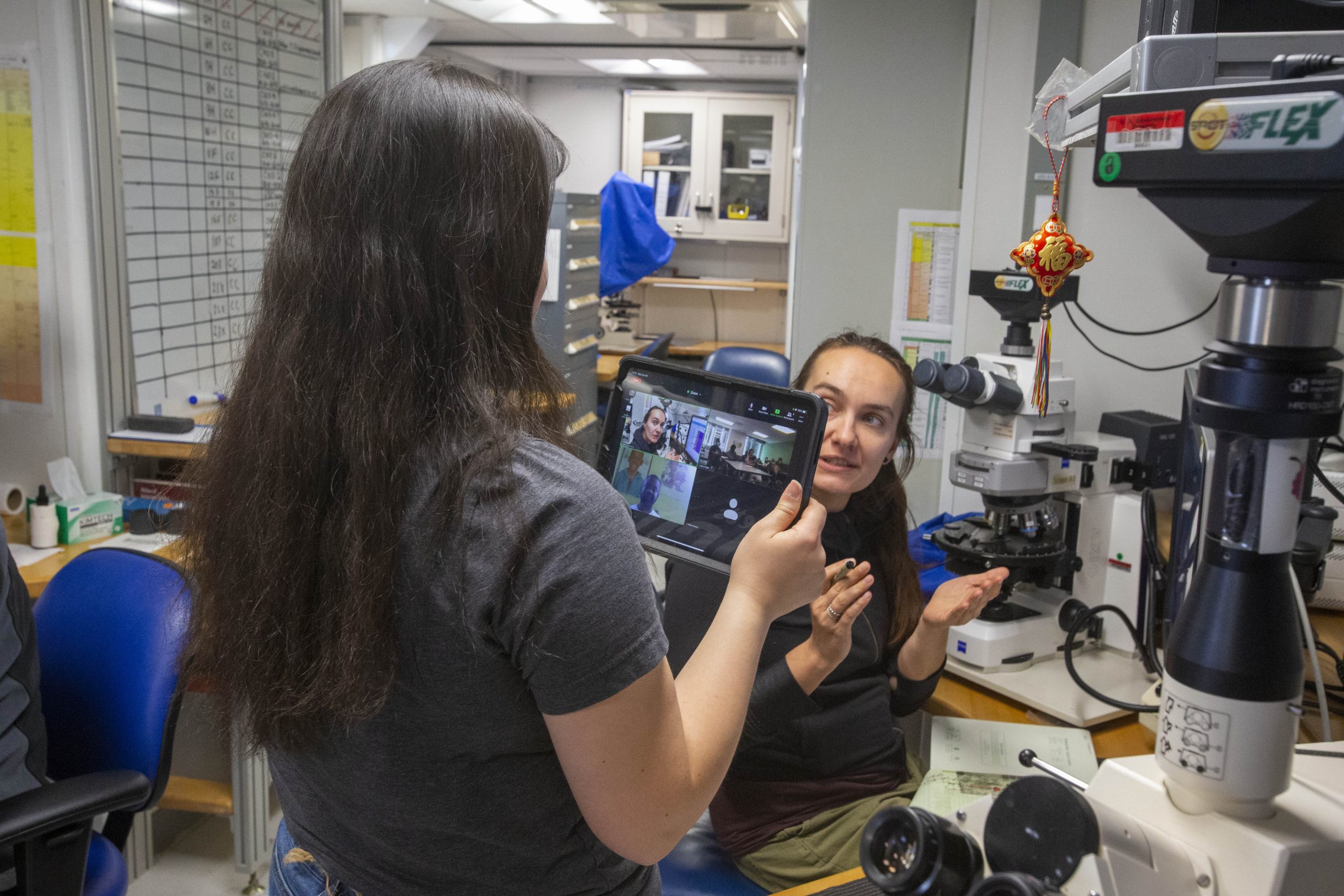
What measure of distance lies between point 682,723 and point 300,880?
37 cm

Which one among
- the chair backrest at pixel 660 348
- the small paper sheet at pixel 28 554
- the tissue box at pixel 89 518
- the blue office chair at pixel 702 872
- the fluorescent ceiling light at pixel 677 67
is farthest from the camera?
the fluorescent ceiling light at pixel 677 67

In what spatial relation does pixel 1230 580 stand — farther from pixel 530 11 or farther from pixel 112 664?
pixel 530 11

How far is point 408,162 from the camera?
2.39ft

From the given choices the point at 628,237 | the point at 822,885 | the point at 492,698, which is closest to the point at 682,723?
the point at 492,698

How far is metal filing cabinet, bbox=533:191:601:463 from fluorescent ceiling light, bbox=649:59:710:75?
1.76m

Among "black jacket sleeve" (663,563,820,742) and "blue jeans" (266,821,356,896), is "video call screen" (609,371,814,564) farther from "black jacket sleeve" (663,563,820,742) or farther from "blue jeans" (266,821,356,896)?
"blue jeans" (266,821,356,896)

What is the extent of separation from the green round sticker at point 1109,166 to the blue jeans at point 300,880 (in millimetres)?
788

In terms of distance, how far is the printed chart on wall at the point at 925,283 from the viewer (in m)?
2.73

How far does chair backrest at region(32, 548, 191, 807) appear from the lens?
5.09ft

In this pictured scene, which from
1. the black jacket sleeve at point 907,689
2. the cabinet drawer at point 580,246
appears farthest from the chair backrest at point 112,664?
the cabinet drawer at point 580,246

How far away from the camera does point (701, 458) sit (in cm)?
117

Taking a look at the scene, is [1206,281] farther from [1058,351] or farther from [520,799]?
[520,799]

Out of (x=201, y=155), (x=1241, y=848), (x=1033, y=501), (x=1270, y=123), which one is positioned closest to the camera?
(x=1270, y=123)

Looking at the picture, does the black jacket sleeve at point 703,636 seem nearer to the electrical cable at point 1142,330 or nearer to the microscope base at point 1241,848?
the microscope base at point 1241,848
